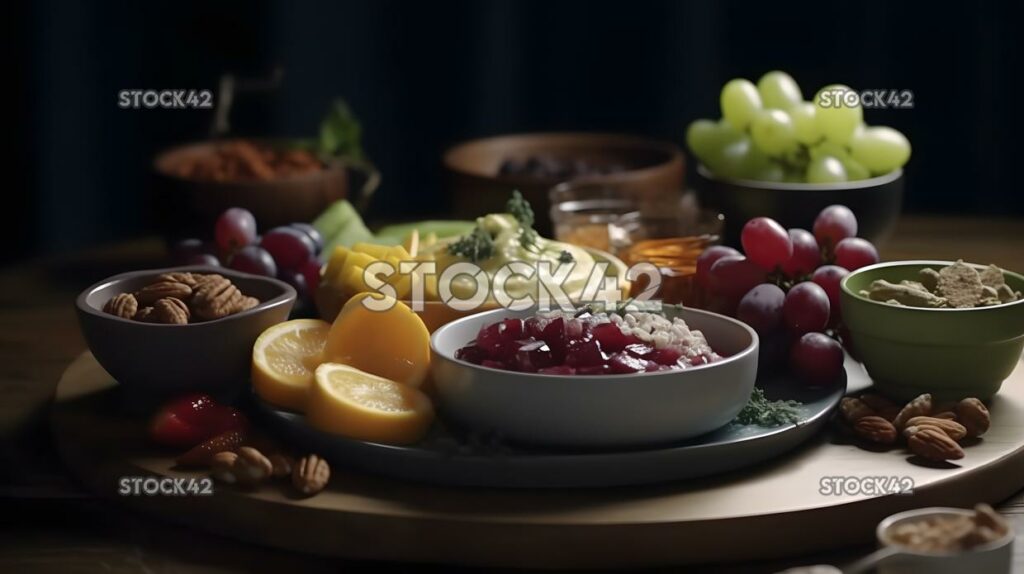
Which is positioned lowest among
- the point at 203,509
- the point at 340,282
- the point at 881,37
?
the point at 203,509

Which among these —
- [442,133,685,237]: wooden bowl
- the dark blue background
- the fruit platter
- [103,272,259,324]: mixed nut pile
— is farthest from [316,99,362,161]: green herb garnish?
[103,272,259,324]: mixed nut pile

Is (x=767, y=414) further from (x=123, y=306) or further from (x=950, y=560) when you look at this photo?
(x=123, y=306)

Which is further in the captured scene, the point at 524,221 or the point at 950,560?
the point at 524,221

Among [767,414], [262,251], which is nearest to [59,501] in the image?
[262,251]

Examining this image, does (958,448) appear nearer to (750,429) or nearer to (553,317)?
(750,429)

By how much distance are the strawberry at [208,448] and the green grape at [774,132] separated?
3.88ft

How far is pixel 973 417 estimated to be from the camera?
5.46 ft

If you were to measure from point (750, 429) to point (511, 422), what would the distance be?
294 mm

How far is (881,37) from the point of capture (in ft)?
10.8

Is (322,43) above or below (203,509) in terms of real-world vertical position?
above

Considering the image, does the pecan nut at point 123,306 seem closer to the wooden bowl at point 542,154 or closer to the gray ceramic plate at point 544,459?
the gray ceramic plate at point 544,459

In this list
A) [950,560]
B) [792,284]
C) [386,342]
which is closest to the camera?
[950,560]

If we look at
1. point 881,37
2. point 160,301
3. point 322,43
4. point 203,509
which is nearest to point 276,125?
point 322,43

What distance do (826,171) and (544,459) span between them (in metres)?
1.04
